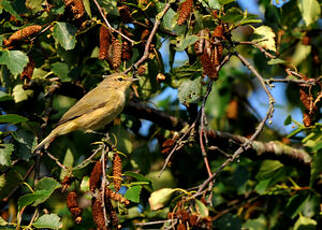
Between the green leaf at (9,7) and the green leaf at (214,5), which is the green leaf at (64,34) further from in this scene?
the green leaf at (214,5)

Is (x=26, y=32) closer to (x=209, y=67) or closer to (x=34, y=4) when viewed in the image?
(x=34, y=4)

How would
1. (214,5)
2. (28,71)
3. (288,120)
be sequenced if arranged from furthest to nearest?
(288,120) < (28,71) < (214,5)

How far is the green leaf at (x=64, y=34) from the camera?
9.87 ft

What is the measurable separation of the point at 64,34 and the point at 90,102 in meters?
1.23

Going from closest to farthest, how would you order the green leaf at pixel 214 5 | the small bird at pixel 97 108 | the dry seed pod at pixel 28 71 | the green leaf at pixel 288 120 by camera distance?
the green leaf at pixel 214 5 → the dry seed pod at pixel 28 71 → the green leaf at pixel 288 120 → the small bird at pixel 97 108

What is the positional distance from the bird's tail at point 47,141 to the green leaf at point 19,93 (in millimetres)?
360

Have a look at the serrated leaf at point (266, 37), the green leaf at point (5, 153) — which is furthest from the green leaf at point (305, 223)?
the green leaf at point (5, 153)

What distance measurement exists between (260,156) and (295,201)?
0.45 meters

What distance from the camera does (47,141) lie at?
360cm

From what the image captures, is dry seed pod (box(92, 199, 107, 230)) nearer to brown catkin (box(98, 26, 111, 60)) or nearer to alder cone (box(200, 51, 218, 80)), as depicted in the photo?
alder cone (box(200, 51, 218, 80))

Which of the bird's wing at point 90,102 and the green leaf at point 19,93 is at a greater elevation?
the green leaf at point 19,93

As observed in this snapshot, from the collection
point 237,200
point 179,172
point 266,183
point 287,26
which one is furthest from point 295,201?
point 287,26

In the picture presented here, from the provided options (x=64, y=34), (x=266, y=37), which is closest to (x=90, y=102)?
(x=64, y=34)

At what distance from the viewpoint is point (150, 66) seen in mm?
3490
